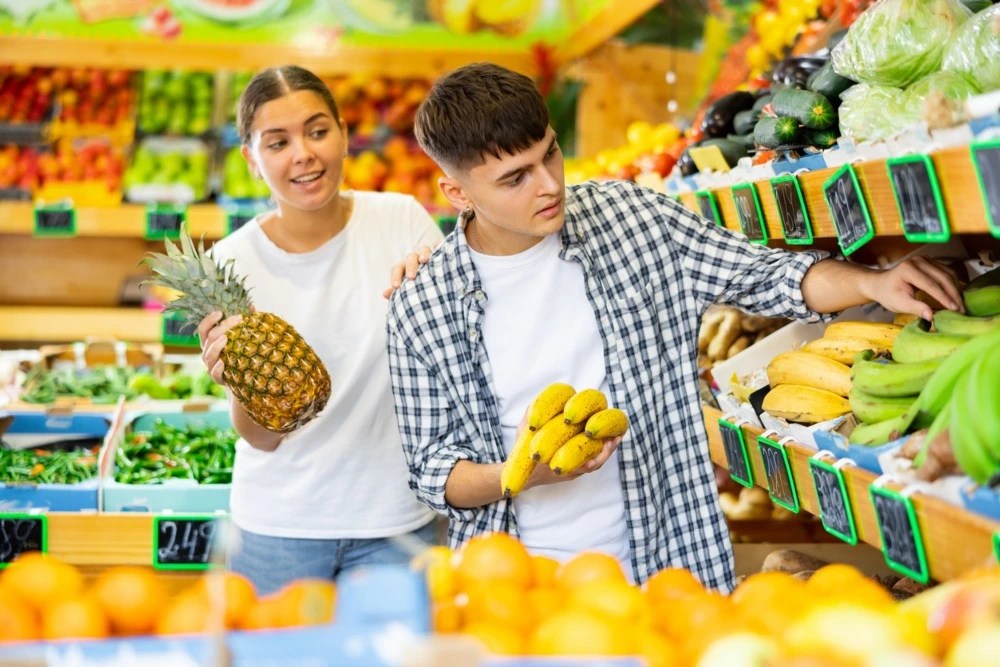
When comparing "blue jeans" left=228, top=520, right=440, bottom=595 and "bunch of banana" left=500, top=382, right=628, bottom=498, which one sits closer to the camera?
"bunch of banana" left=500, top=382, right=628, bottom=498

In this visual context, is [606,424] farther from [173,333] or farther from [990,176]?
[173,333]

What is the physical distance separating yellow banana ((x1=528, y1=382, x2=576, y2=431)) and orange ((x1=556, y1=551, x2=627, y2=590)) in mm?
505

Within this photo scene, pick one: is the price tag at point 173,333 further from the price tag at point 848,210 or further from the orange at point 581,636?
the orange at point 581,636

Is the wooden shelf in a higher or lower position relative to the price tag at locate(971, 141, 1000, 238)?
lower

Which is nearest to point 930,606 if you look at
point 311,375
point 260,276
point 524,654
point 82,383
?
point 524,654

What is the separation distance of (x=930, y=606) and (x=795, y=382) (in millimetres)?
1088

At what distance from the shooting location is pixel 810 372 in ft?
7.60

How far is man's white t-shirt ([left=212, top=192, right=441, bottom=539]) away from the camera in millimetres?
2818

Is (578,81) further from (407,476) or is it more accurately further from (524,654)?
(524,654)

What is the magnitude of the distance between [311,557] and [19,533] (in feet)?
3.87

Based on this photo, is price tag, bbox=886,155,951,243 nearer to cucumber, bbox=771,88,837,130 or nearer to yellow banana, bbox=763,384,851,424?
yellow banana, bbox=763,384,851,424

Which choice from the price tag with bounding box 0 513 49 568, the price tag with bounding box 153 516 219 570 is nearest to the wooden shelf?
the price tag with bounding box 153 516 219 570

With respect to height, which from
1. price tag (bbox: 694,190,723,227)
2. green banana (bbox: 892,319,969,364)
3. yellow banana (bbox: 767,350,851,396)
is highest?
price tag (bbox: 694,190,723,227)

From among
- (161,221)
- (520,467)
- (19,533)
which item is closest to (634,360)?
(520,467)
